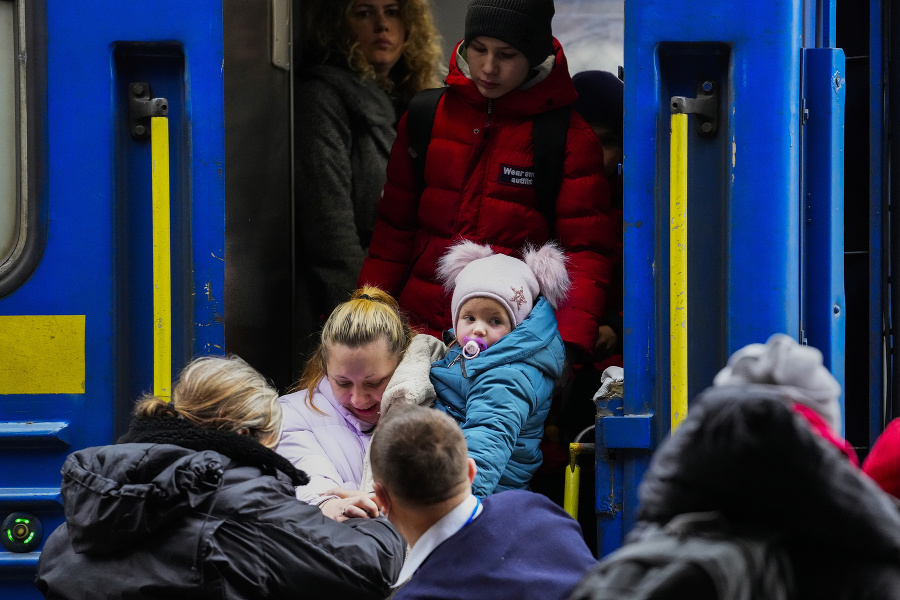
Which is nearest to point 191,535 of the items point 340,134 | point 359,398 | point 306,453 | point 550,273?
point 306,453

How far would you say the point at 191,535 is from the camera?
5.89 feet

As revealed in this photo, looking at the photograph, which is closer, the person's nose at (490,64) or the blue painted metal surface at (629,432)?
the blue painted metal surface at (629,432)

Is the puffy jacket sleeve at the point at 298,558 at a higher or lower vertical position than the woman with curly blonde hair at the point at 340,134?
lower

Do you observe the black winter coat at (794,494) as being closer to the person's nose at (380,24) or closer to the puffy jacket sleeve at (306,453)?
the puffy jacket sleeve at (306,453)

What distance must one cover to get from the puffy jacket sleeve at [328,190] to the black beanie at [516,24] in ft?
1.92

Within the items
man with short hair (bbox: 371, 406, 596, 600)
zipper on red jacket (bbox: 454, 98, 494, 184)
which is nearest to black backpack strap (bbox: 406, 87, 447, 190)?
zipper on red jacket (bbox: 454, 98, 494, 184)

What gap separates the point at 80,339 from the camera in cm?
227

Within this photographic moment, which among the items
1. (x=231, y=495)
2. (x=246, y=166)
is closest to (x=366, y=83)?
(x=246, y=166)

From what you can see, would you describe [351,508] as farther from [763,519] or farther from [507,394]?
[763,519]

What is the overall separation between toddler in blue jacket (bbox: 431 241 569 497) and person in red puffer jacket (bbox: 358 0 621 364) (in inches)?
3.5

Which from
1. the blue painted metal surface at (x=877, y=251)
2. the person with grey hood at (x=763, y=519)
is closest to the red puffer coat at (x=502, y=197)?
the blue painted metal surface at (x=877, y=251)

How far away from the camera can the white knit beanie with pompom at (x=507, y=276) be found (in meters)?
2.44

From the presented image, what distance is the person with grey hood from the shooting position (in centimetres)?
89

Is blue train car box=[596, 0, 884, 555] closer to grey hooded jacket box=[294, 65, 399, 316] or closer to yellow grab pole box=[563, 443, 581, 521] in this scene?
yellow grab pole box=[563, 443, 581, 521]
